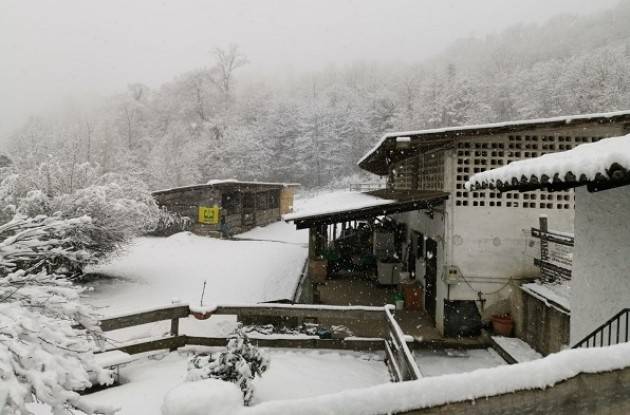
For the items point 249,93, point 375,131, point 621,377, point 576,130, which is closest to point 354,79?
point 249,93

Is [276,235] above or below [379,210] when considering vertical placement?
below

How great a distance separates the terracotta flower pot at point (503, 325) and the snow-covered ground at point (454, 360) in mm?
557

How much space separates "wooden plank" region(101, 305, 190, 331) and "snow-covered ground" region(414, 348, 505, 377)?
538 centimetres

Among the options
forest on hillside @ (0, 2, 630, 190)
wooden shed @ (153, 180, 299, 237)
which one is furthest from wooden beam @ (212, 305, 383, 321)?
forest on hillside @ (0, 2, 630, 190)

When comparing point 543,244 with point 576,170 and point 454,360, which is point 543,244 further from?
point 576,170

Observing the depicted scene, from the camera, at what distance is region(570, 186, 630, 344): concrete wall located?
416 cm

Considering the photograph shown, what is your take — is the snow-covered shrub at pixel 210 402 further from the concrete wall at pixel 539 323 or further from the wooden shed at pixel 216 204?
the wooden shed at pixel 216 204

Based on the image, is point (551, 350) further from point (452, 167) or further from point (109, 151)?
point (109, 151)

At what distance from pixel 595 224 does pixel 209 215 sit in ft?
77.7

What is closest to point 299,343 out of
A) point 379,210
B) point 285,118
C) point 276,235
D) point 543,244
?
point 379,210

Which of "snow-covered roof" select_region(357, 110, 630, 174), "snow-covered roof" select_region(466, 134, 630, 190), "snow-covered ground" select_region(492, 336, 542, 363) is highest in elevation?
"snow-covered roof" select_region(357, 110, 630, 174)

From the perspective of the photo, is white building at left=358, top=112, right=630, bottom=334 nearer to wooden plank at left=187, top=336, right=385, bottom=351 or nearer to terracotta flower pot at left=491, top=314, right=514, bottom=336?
terracotta flower pot at left=491, top=314, right=514, bottom=336

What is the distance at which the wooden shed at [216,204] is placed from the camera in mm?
26062

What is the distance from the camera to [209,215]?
85.7ft
